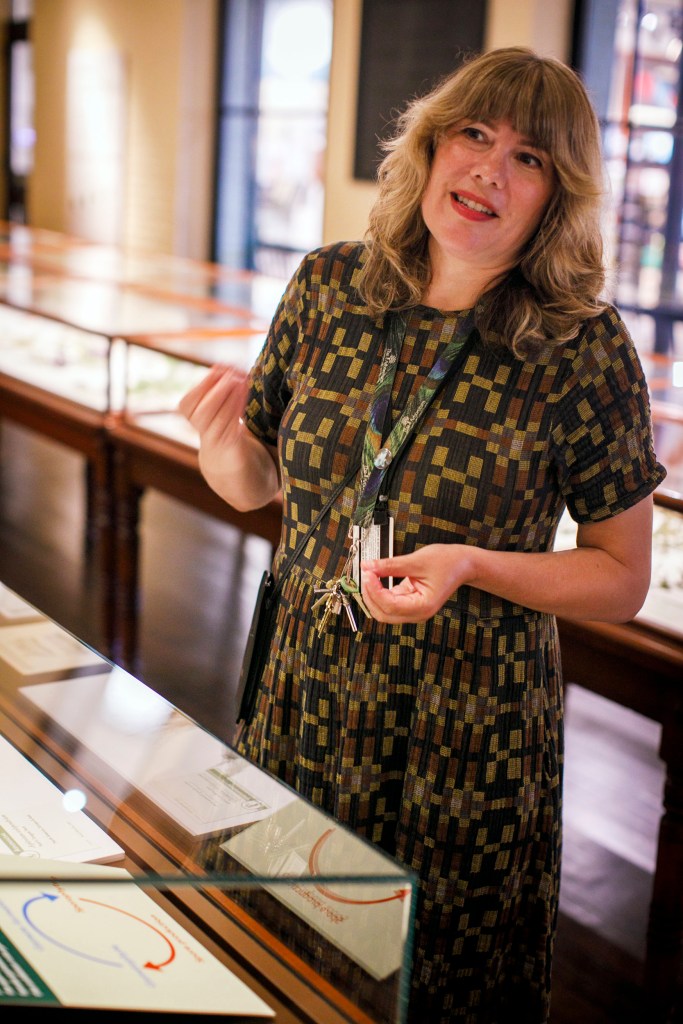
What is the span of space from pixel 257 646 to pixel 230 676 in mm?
2282

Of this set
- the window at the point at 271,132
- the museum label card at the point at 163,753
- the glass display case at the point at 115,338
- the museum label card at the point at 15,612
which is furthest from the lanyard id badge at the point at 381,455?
the window at the point at 271,132

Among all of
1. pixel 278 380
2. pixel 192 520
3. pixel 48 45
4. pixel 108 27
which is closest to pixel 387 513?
pixel 278 380

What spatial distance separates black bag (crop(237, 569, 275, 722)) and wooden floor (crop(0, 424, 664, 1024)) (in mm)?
1154

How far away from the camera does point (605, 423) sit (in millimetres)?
1455

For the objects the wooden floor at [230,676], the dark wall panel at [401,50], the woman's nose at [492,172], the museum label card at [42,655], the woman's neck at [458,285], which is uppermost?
the dark wall panel at [401,50]

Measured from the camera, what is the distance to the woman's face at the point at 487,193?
1445 millimetres

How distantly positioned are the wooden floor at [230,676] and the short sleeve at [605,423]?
139 centimetres

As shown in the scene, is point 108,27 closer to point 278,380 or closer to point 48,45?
point 48,45

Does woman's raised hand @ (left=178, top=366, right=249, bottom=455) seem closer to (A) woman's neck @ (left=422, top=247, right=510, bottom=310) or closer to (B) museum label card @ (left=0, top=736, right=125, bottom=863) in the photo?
(A) woman's neck @ (left=422, top=247, right=510, bottom=310)

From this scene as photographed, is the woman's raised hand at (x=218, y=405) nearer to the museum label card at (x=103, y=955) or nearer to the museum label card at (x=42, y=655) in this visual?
the museum label card at (x=42, y=655)

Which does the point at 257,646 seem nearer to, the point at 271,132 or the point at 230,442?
the point at 230,442

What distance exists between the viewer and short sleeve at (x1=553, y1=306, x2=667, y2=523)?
146 cm

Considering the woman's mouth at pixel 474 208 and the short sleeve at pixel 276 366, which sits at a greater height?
the woman's mouth at pixel 474 208

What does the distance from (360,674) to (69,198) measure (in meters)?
11.4
